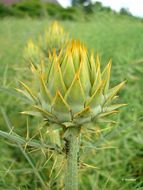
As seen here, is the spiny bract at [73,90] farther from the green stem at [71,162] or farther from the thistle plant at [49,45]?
the thistle plant at [49,45]

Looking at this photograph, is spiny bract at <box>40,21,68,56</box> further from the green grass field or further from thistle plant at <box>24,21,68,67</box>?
→ the green grass field

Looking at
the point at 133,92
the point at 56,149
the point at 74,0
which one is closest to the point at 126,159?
the point at 133,92

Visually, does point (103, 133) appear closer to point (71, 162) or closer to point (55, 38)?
point (55, 38)

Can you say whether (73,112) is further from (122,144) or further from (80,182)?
(122,144)

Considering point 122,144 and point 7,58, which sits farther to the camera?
point 7,58

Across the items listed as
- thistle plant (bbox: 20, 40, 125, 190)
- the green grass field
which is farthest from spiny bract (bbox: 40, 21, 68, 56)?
thistle plant (bbox: 20, 40, 125, 190)

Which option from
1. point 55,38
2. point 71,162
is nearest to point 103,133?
point 55,38

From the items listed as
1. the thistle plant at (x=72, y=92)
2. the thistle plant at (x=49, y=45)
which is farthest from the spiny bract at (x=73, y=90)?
the thistle plant at (x=49, y=45)
